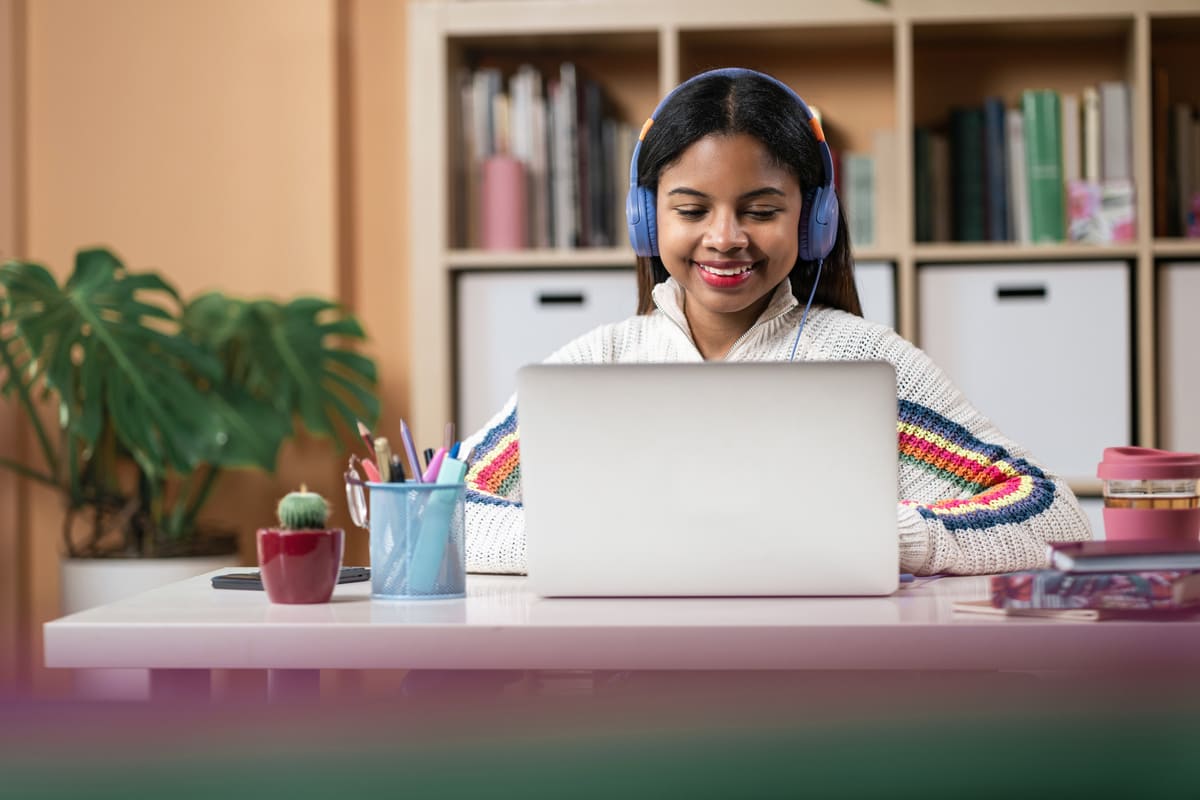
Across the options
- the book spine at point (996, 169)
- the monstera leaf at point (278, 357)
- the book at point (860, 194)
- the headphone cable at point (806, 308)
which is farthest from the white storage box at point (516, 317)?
the headphone cable at point (806, 308)

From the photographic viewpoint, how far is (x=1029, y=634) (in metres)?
0.93

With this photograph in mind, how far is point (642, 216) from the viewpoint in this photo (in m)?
1.59

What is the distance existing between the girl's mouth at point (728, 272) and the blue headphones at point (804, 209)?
0.08 meters

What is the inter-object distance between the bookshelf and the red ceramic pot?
5.71 feet

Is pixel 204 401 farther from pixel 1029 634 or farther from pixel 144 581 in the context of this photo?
pixel 1029 634

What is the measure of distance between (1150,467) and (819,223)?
46 centimetres

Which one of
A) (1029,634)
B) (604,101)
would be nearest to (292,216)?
(604,101)

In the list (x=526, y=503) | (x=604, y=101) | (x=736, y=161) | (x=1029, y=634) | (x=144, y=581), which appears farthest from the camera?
(x=604, y=101)

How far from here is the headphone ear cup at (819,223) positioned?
1.55 metres

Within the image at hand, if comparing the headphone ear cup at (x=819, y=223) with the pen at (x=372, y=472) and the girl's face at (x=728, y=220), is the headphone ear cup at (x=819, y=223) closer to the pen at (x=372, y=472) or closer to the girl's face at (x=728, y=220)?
the girl's face at (x=728, y=220)

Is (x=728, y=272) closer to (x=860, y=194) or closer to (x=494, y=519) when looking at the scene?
(x=494, y=519)

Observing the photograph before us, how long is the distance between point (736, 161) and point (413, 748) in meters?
0.78

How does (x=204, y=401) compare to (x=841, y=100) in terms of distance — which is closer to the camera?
(x=204, y=401)

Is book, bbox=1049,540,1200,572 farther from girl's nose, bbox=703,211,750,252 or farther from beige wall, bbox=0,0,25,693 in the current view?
beige wall, bbox=0,0,25,693
